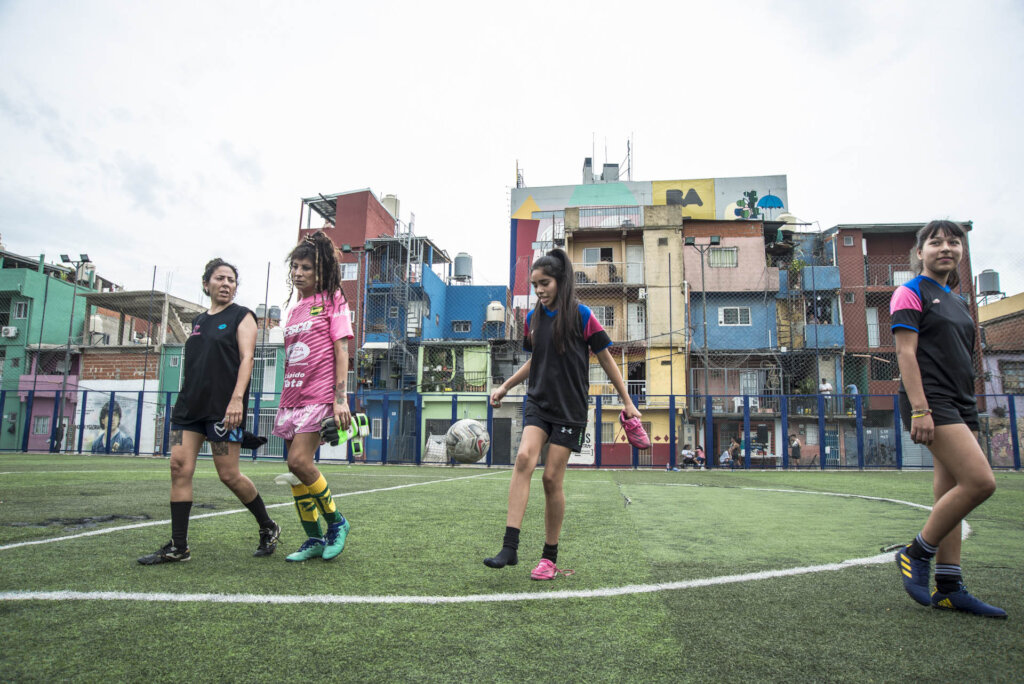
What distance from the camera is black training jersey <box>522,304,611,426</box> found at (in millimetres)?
3328

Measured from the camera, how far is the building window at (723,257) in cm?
3011

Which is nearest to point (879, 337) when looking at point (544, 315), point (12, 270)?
point (544, 315)

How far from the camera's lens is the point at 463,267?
3925 cm

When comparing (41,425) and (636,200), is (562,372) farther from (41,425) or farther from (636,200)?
(636,200)

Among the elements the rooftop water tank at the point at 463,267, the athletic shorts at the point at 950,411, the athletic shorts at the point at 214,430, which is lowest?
the athletic shorts at the point at 214,430

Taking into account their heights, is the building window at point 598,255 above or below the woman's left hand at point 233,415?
above

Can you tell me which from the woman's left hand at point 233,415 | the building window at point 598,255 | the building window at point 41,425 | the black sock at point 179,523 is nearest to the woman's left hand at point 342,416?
the woman's left hand at point 233,415

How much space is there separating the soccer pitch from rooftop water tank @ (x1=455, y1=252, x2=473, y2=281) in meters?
34.6

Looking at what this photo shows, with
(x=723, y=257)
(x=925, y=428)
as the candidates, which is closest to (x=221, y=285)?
(x=925, y=428)

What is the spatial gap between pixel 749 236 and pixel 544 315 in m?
29.4

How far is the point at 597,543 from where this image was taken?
397 centimetres

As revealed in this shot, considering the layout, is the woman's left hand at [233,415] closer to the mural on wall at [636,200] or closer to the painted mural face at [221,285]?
the painted mural face at [221,285]

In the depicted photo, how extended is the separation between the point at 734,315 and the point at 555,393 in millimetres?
28305

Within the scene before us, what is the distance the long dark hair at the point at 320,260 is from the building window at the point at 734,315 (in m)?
27.9
